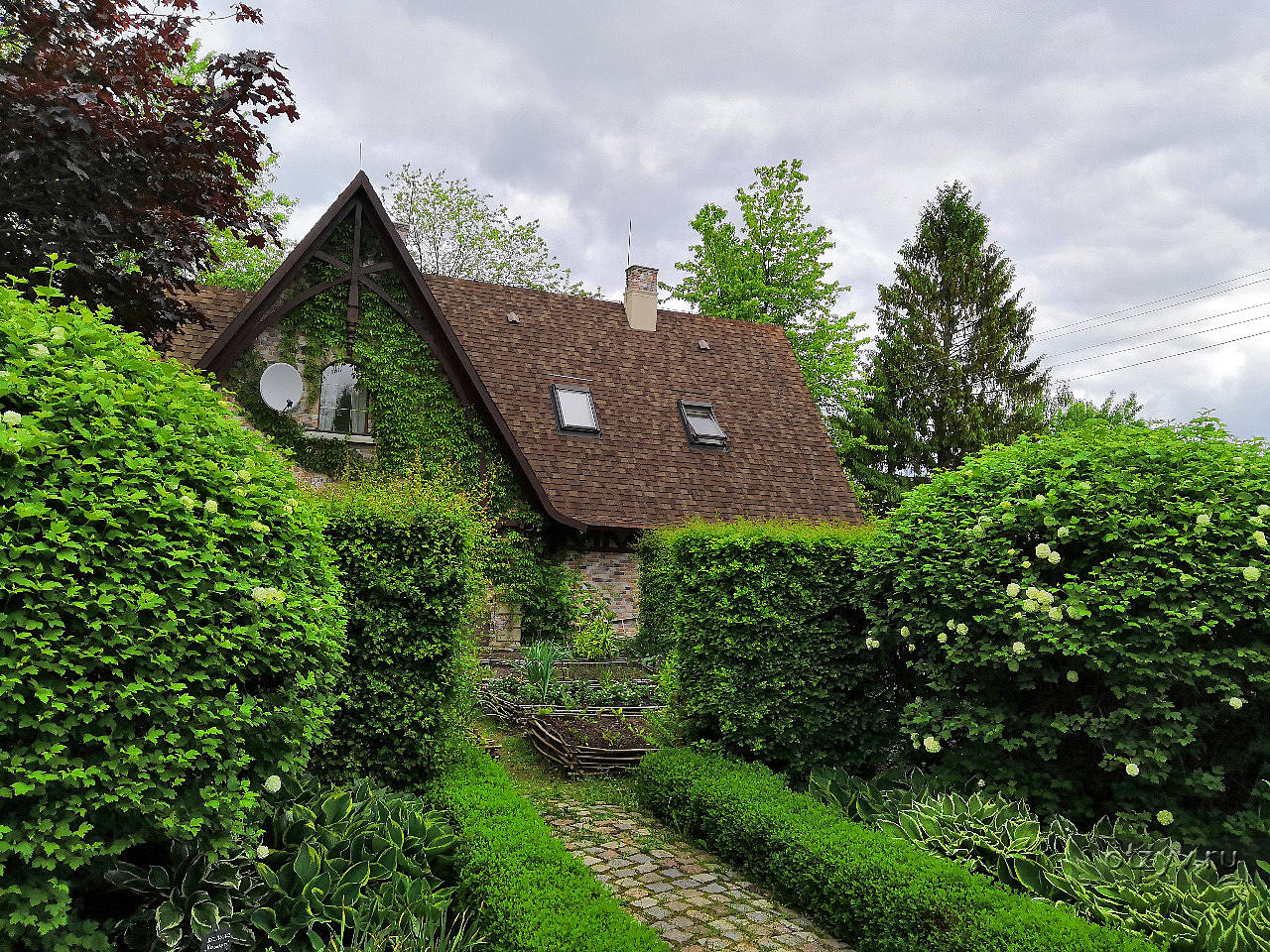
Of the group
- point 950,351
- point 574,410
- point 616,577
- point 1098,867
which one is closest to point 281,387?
point 574,410

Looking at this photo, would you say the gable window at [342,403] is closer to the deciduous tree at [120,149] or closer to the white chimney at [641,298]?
the deciduous tree at [120,149]

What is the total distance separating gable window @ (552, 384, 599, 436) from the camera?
16.0m

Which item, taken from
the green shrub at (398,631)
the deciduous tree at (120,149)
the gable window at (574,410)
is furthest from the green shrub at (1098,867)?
the gable window at (574,410)

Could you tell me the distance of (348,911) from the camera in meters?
3.78

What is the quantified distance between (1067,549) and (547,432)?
11.1 meters

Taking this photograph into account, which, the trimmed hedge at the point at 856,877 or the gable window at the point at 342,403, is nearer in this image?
the trimmed hedge at the point at 856,877

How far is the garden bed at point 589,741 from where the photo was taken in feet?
25.5

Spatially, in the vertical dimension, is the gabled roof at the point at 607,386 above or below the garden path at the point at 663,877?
above

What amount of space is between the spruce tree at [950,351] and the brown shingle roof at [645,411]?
12.1 metres

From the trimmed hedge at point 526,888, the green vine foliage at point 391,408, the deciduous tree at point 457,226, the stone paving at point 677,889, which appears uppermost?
the deciduous tree at point 457,226

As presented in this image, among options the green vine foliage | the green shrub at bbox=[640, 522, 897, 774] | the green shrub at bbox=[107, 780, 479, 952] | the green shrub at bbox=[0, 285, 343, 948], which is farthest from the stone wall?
the green shrub at bbox=[0, 285, 343, 948]

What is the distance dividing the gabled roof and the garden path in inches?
296

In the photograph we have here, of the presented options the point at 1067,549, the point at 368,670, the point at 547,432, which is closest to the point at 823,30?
the point at 1067,549

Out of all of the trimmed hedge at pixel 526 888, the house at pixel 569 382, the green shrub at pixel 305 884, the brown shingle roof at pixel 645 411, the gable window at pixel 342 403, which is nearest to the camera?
the green shrub at pixel 305 884
